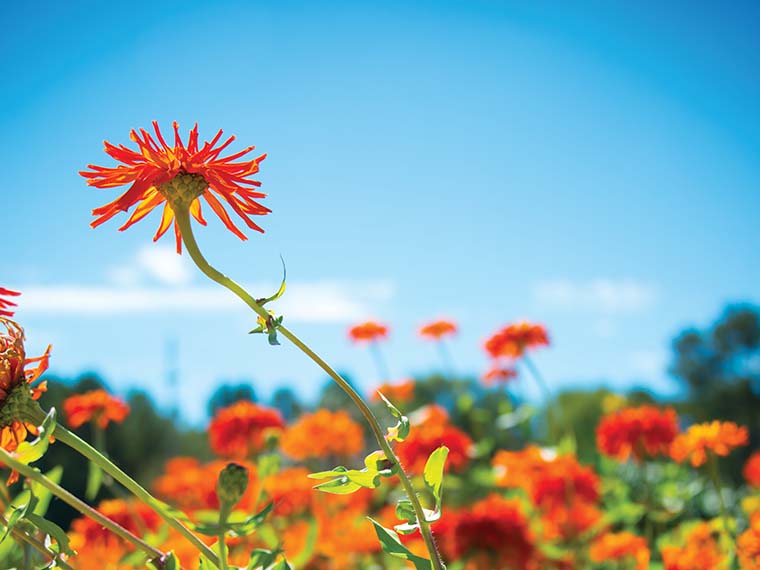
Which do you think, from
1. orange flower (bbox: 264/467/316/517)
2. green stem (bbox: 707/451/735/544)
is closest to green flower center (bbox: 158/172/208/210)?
green stem (bbox: 707/451/735/544)

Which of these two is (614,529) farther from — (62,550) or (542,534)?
(62,550)

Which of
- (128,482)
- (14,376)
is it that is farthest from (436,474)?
(14,376)

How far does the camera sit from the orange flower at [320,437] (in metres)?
2.71

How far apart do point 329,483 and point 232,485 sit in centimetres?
9

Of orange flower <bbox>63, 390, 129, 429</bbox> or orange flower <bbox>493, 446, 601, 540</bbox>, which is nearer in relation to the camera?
orange flower <bbox>63, 390, 129, 429</bbox>

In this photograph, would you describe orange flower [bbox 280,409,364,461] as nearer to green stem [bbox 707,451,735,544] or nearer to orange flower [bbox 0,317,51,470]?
green stem [bbox 707,451,735,544]

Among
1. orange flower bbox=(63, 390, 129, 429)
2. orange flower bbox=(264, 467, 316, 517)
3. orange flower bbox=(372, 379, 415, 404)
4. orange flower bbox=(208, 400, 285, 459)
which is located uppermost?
orange flower bbox=(372, 379, 415, 404)

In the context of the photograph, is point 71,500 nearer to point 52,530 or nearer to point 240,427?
point 52,530

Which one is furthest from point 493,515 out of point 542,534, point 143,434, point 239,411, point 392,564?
point 143,434

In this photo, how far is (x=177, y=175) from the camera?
60 centimetres

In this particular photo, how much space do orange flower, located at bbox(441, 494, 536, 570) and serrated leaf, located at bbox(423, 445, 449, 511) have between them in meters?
1.15

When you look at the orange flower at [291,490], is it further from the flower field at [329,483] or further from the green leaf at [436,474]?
the green leaf at [436,474]

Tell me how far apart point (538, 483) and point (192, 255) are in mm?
1690

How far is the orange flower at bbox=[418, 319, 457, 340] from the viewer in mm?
3277
